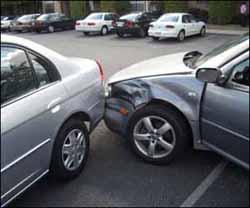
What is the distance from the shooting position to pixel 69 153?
3494 mm

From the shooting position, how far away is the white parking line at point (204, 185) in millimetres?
3211

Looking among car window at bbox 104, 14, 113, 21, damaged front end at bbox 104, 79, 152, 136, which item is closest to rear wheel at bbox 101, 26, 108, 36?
car window at bbox 104, 14, 113, 21

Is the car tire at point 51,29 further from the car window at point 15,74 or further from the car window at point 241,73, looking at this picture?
the car window at point 241,73

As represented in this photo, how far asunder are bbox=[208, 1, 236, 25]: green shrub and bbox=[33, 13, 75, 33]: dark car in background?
11.7 m

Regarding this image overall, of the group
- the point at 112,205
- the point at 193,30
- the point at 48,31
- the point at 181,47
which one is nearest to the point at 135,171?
the point at 112,205

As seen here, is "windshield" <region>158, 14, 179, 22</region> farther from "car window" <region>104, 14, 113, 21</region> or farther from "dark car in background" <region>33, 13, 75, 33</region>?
"dark car in background" <region>33, 13, 75, 33</region>

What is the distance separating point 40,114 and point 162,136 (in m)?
1.43

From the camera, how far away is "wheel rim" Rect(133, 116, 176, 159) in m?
3.80

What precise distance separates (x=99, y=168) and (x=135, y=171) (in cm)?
40

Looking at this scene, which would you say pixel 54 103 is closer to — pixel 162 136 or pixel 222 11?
pixel 162 136

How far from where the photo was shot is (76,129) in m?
3.56

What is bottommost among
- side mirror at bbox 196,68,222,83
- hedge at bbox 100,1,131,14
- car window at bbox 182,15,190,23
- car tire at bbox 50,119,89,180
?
car tire at bbox 50,119,89,180

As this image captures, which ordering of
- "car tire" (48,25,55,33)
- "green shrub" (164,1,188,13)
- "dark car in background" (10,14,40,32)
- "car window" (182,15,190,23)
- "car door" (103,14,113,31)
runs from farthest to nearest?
"dark car in background" (10,14,40,32)
"car tire" (48,25,55,33)
"green shrub" (164,1,188,13)
"car door" (103,14,113,31)
"car window" (182,15,190,23)

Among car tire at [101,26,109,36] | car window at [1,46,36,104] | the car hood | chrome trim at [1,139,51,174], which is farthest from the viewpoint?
car tire at [101,26,109,36]
